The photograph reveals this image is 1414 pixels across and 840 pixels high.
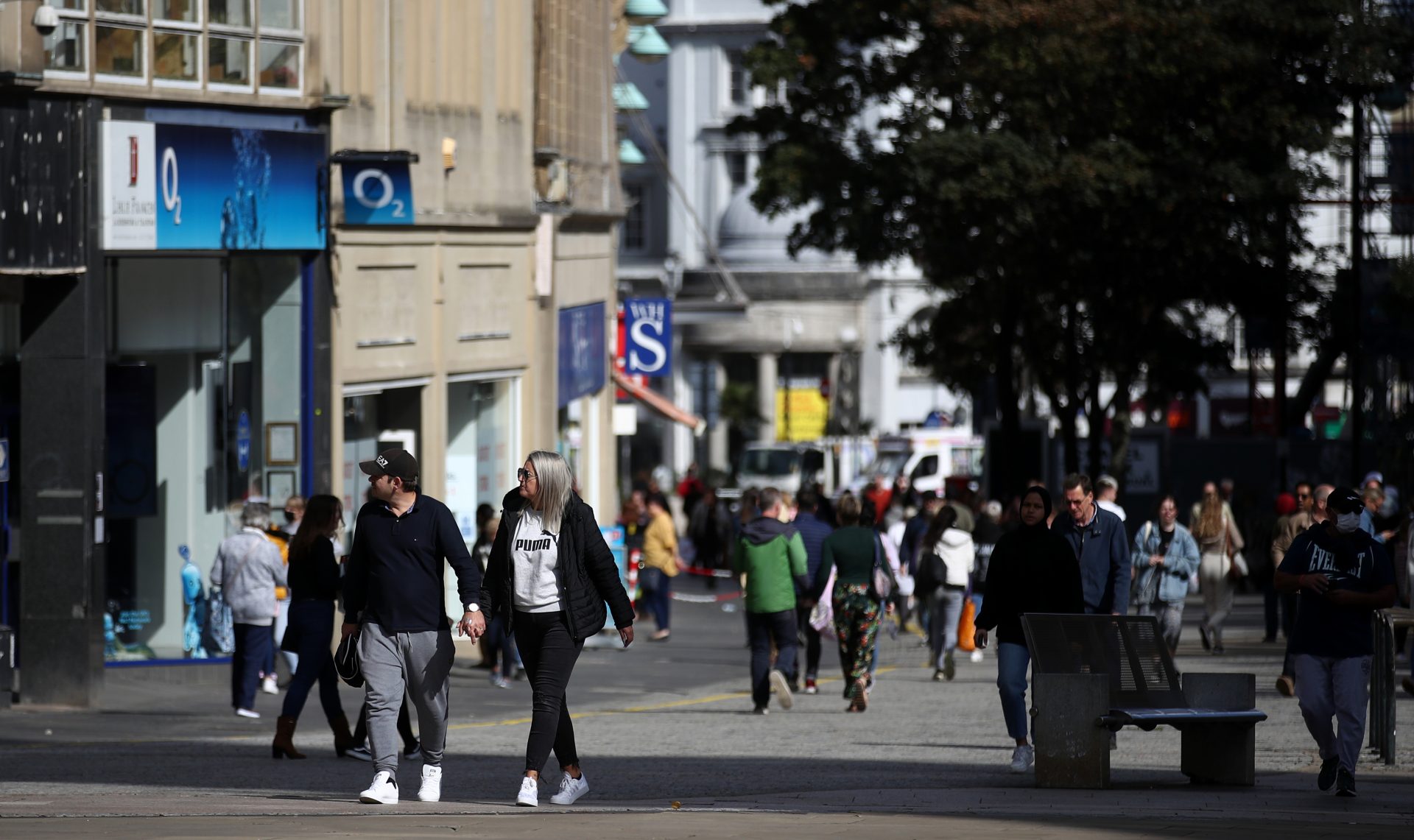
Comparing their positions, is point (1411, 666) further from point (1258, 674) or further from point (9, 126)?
point (9, 126)

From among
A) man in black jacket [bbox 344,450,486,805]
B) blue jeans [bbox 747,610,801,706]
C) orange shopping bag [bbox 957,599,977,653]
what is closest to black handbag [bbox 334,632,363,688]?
man in black jacket [bbox 344,450,486,805]

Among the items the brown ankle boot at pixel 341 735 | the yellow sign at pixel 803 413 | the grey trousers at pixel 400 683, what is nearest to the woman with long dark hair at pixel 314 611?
the brown ankle boot at pixel 341 735

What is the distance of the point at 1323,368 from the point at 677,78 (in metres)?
55.2

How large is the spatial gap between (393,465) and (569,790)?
1.80 meters

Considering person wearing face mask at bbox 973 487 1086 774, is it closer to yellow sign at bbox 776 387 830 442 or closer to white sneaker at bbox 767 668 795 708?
white sneaker at bbox 767 668 795 708

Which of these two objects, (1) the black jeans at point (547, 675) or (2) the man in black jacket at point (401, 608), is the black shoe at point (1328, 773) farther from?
(2) the man in black jacket at point (401, 608)

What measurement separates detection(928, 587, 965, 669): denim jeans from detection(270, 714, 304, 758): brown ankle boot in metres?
8.69

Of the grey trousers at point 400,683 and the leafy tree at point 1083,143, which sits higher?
the leafy tree at point 1083,143

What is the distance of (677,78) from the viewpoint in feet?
296

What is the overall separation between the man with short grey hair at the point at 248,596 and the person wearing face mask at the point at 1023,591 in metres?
5.80

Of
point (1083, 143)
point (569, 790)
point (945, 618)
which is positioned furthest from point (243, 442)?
point (1083, 143)

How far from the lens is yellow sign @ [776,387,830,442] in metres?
80.9

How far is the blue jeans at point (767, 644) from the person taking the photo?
16844 mm

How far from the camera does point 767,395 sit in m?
82.2
